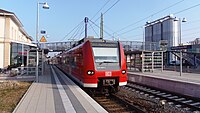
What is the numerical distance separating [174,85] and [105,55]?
15.4ft

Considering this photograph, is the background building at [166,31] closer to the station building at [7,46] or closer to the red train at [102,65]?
the station building at [7,46]

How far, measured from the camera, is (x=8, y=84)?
1471 centimetres

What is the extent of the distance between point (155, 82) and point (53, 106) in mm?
9345

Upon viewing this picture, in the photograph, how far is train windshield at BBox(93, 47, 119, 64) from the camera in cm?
1107

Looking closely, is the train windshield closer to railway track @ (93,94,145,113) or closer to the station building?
railway track @ (93,94,145,113)

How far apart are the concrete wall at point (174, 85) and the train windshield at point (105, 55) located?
3.99 metres

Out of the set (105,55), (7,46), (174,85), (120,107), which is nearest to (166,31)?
(7,46)

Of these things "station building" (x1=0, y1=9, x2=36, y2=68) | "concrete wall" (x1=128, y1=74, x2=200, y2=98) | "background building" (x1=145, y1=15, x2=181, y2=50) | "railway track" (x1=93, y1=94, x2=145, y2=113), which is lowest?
"railway track" (x1=93, y1=94, x2=145, y2=113)

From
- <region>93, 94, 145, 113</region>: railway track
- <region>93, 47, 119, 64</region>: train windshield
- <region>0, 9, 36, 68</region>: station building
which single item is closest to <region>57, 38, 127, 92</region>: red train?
<region>93, 47, 119, 64</region>: train windshield

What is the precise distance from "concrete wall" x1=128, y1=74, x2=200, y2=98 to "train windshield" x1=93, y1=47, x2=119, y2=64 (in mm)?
3989

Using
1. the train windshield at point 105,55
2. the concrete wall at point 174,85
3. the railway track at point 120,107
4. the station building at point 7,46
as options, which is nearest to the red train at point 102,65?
the train windshield at point 105,55

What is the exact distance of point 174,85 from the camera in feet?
42.4

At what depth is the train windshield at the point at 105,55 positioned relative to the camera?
11.1 m

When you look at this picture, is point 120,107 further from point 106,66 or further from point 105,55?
point 105,55
